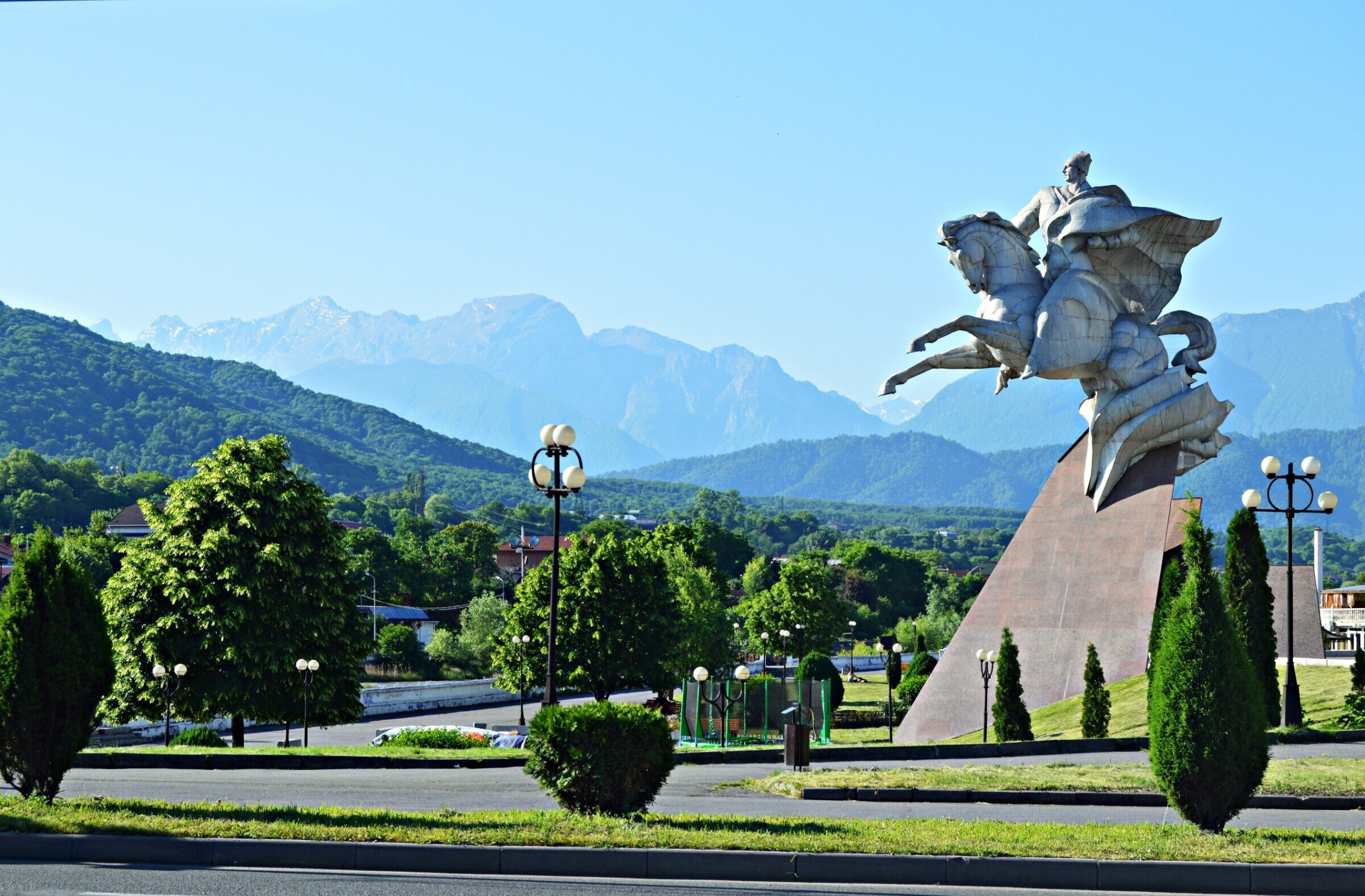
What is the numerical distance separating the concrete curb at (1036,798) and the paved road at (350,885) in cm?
628

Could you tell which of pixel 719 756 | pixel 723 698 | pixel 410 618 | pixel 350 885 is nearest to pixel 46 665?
pixel 350 885

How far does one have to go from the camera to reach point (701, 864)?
491 inches

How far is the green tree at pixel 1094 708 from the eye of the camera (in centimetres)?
3048

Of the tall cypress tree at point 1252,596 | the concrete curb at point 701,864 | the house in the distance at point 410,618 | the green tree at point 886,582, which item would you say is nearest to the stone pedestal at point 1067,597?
the tall cypress tree at point 1252,596

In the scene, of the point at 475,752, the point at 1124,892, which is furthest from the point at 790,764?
the point at 1124,892

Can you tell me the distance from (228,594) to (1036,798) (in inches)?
887

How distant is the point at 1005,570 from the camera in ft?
124

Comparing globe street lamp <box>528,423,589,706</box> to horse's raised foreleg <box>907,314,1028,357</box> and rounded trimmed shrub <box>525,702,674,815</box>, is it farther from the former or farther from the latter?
horse's raised foreleg <box>907,314,1028,357</box>

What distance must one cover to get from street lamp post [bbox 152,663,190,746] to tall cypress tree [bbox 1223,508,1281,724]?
931 inches

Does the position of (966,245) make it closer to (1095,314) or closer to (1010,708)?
(1095,314)

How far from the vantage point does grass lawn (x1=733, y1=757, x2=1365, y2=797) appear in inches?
731

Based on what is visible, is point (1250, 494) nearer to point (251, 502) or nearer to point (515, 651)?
Answer: point (251, 502)

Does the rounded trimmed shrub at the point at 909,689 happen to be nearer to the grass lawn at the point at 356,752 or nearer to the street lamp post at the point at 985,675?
the street lamp post at the point at 985,675

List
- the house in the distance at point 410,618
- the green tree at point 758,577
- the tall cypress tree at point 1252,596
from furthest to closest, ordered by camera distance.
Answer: the green tree at point 758,577
the house in the distance at point 410,618
the tall cypress tree at point 1252,596
